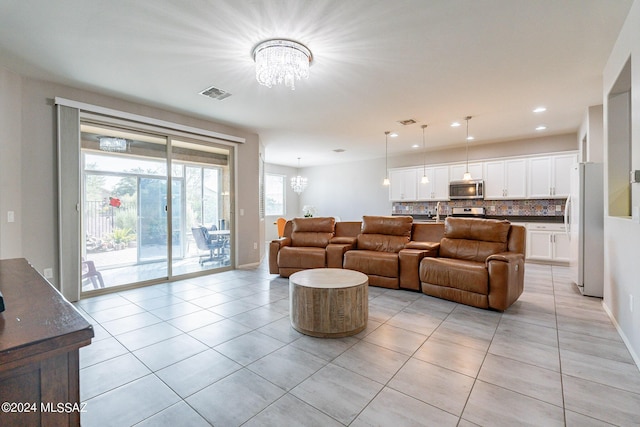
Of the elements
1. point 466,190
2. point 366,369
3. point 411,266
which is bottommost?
point 366,369

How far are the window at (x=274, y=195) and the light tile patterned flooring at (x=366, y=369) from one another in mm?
6337

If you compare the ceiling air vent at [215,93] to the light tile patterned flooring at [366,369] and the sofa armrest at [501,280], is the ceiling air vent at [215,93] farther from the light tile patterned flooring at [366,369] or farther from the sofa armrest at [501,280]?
the sofa armrest at [501,280]

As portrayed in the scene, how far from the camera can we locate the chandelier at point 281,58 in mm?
2590

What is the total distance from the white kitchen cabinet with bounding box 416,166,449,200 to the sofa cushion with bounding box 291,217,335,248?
320 centimetres

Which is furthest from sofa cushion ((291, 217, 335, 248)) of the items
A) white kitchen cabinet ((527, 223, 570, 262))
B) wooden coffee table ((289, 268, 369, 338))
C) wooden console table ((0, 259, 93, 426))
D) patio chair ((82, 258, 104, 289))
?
wooden console table ((0, 259, 93, 426))

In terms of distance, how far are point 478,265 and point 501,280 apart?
327 mm

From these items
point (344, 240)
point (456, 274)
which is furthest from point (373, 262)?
point (456, 274)

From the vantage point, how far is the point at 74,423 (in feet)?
2.35

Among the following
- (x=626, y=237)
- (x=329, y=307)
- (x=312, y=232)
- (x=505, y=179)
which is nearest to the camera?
(x=626, y=237)

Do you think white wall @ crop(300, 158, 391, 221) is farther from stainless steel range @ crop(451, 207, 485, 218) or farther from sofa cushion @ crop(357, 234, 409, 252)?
sofa cushion @ crop(357, 234, 409, 252)

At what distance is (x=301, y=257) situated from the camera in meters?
4.68

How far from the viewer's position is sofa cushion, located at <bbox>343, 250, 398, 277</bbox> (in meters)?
4.05

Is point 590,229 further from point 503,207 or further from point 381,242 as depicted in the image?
point 503,207

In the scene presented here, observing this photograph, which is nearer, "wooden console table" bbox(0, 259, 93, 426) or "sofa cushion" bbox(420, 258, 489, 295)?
"wooden console table" bbox(0, 259, 93, 426)
